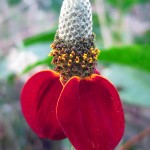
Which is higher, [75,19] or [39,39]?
[75,19]

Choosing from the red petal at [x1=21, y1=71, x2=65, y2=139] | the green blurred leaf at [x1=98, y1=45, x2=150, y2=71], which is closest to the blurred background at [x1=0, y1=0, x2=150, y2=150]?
the green blurred leaf at [x1=98, y1=45, x2=150, y2=71]

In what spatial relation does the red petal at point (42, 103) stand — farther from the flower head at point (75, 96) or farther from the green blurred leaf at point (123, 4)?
the green blurred leaf at point (123, 4)

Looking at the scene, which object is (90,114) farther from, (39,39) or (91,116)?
(39,39)

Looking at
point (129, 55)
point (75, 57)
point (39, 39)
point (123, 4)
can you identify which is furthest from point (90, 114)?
point (123, 4)

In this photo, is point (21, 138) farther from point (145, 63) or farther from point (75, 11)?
point (75, 11)

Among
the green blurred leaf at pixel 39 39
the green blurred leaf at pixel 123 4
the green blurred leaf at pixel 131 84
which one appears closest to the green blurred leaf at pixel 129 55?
the green blurred leaf at pixel 131 84

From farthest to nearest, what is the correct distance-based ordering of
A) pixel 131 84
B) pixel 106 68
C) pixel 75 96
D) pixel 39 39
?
pixel 106 68 < pixel 39 39 < pixel 131 84 < pixel 75 96
